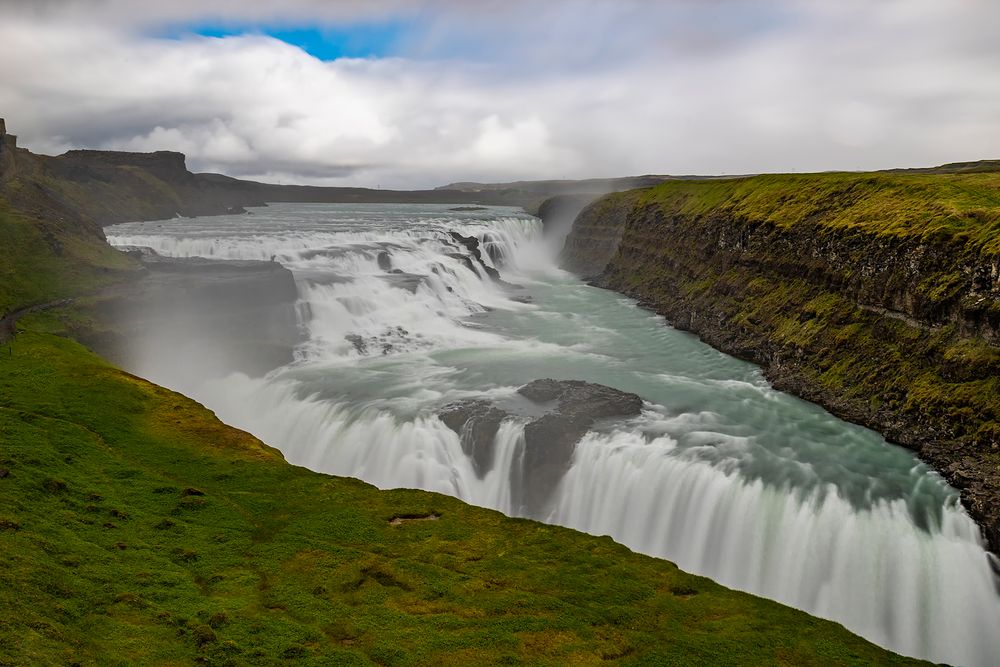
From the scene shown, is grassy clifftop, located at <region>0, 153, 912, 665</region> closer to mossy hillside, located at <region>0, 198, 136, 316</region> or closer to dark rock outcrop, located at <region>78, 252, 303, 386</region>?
dark rock outcrop, located at <region>78, 252, 303, 386</region>

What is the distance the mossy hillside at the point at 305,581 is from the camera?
409 inches

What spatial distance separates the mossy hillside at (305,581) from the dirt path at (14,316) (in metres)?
14.4

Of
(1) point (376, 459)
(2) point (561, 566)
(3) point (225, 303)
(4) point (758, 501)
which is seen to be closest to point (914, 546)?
(4) point (758, 501)

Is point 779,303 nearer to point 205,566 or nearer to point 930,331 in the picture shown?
point 930,331

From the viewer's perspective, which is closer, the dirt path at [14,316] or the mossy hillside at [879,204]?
the mossy hillside at [879,204]

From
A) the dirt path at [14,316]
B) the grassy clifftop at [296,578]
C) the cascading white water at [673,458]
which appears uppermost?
the dirt path at [14,316]

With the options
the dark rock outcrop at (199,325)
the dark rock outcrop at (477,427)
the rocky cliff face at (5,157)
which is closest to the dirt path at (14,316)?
the dark rock outcrop at (199,325)

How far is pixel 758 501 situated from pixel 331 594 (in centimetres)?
1412

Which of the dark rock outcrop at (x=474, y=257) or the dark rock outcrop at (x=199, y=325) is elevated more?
the dark rock outcrop at (x=474, y=257)

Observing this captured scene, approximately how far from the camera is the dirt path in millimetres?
30500

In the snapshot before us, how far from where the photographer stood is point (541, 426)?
83.9ft

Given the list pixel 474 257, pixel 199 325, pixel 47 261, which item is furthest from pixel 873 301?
pixel 47 261

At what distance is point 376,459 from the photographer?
25672mm

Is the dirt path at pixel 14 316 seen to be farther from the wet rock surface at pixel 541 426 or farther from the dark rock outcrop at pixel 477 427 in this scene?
the wet rock surface at pixel 541 426
